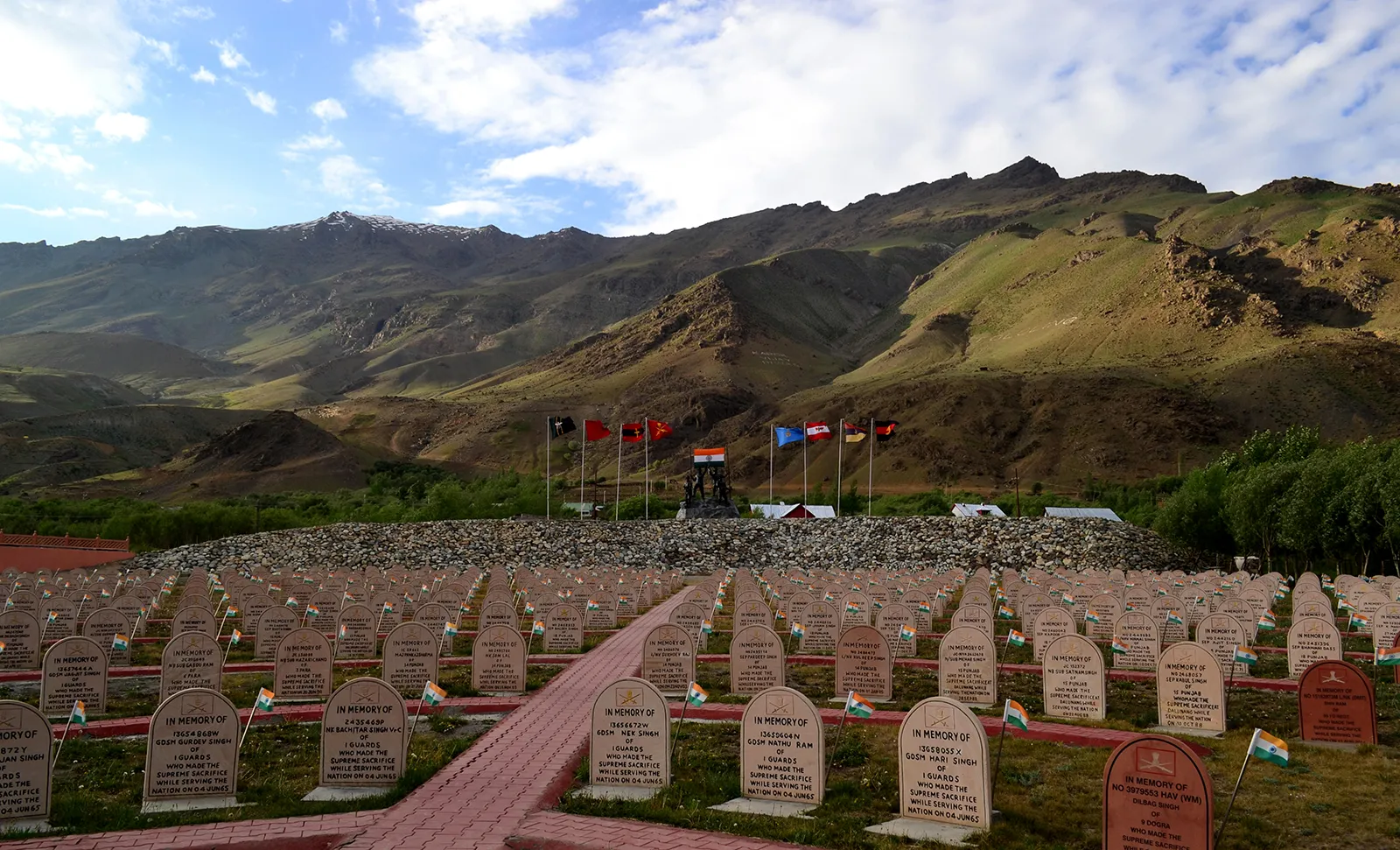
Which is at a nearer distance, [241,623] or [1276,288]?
[241,623]

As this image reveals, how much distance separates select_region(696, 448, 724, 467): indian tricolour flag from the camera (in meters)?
47.2

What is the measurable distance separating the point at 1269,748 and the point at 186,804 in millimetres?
8511

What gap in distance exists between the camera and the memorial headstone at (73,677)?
37.1 ft

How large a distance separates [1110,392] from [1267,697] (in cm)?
8541

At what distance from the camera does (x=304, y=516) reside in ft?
178

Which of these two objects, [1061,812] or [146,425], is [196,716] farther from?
[146,425]

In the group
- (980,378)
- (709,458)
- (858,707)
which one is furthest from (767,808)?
(980,378)

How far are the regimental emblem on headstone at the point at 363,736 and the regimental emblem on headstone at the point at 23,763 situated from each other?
7.00 ft

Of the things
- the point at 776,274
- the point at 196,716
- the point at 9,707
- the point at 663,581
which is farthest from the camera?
the point at 776,274

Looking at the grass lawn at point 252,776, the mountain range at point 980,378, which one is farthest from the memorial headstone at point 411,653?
the mountain range at point 980,378

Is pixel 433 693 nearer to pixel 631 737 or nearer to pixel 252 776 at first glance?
pixel 252 776

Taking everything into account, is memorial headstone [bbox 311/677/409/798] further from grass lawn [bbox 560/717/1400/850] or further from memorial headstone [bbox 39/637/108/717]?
memorial headstone [bbox 39/637/108/717]

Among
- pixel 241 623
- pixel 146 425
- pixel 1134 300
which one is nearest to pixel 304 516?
pixel 241 623

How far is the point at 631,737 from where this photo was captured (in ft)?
29.0
